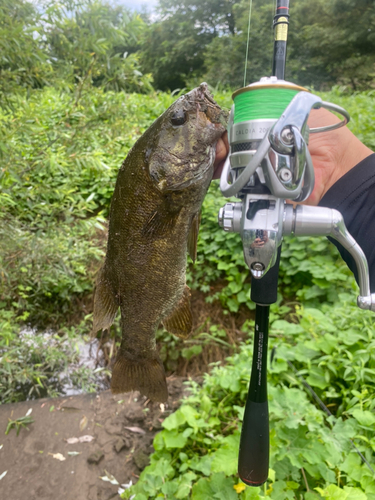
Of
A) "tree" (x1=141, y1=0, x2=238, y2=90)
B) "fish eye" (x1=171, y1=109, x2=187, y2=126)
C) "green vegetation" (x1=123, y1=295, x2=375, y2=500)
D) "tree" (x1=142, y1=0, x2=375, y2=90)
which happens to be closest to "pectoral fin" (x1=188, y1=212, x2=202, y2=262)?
"fish eye" (x1=171, y1=109, x2=187, y2=126)

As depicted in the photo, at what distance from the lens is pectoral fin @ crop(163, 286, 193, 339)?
4.88 feet

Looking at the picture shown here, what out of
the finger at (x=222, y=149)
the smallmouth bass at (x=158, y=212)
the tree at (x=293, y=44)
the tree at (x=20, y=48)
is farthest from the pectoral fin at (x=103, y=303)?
the tree at (x=293, y=44)

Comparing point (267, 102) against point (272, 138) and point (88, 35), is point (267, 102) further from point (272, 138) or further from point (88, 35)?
point (88, 35)

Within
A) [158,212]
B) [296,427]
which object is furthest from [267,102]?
[296,427]

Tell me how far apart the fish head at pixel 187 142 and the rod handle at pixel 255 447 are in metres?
0.82

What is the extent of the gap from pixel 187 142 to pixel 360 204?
653 mm

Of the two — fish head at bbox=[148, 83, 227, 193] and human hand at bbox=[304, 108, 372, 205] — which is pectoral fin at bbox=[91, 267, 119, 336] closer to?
fish head at bbox=[148, 83, 227, 193]

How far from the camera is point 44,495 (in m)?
2.45

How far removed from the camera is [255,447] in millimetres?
1170

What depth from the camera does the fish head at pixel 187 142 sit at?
1171 millimetres

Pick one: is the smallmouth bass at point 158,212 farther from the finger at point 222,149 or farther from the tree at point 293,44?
the tree at point 293,44

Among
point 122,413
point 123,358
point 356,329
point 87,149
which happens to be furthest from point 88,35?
point 122,413

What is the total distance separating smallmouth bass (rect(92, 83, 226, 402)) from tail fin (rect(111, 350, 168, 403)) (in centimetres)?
22

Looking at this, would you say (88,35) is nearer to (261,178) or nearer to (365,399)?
(261,178)
